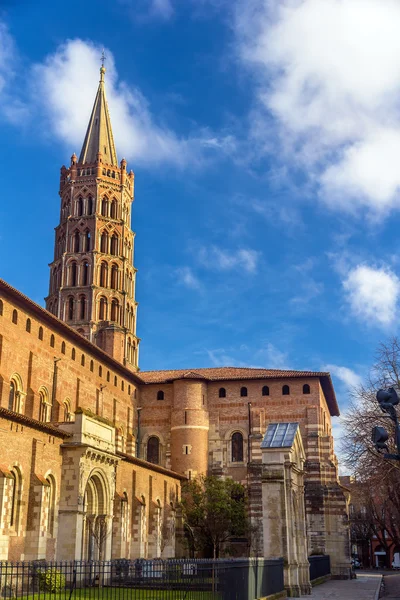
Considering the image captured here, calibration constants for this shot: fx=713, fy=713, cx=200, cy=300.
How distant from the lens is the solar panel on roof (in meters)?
26.7

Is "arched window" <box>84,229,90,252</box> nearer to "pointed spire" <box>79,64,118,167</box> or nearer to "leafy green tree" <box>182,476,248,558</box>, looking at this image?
"pointed spire" <box>79,64,118,167</box>

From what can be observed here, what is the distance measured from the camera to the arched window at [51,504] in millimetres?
28562

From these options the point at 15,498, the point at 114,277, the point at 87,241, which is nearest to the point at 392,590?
the point at 15,498

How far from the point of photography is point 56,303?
6319cm

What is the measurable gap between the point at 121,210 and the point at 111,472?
3798 centimetres

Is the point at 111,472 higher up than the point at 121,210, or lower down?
lower down

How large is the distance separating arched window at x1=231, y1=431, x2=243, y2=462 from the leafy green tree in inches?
133

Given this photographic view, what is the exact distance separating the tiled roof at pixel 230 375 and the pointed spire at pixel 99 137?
23.4 m

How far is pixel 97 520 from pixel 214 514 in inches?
613

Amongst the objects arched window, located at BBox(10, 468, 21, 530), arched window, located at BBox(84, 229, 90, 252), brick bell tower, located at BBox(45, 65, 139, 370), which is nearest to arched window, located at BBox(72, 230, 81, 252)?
brick bell tower, located at BBox(45, 65, 139, 370)

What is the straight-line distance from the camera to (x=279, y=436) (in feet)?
89.8

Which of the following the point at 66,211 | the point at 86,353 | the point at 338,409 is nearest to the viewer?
the point at 86,353

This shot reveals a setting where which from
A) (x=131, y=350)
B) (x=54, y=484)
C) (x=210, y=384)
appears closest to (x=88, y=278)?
(x=131, y=350)

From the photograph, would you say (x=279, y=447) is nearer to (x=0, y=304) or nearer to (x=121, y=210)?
(x=0, y=304)
